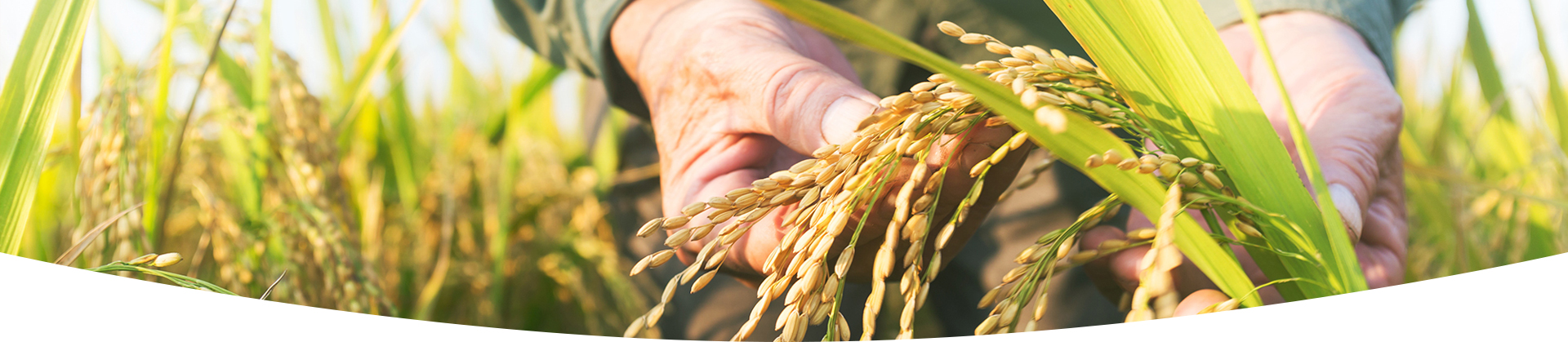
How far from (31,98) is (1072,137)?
0.91 metres

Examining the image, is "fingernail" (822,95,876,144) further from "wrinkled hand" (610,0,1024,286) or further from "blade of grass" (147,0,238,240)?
"blade of grass" (147,0,238,240)

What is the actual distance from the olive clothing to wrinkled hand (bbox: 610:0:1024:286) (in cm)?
17

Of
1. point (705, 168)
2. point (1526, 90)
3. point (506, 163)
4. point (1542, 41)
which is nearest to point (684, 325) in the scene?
point (506, 163)

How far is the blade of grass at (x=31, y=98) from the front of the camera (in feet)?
1.84

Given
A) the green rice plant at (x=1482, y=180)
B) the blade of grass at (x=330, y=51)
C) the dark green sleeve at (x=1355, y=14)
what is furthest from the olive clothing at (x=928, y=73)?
the blade of grass at (x=330, y=51)

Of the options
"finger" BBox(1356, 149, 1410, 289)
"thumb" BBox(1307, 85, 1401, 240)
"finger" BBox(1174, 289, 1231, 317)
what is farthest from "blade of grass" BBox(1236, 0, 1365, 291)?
"finger" BBox(1356, 149, 1410, 289)

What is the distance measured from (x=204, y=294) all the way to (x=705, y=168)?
0.54 metres

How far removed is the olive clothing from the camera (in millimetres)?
1089

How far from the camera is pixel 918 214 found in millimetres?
483

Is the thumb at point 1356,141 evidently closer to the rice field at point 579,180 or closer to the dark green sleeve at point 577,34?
the rice field at point 579,180

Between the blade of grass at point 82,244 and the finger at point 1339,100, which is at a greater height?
the finger at point 1339,100

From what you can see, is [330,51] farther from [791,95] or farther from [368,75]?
[791,95]

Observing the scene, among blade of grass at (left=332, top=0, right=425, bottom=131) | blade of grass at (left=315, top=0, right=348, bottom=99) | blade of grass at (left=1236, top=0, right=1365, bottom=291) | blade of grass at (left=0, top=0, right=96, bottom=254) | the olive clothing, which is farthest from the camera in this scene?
blade of grass at (left=315, top=0, right=348, bottom=99)

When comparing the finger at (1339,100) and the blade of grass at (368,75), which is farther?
the blade of grass at (368,75)
